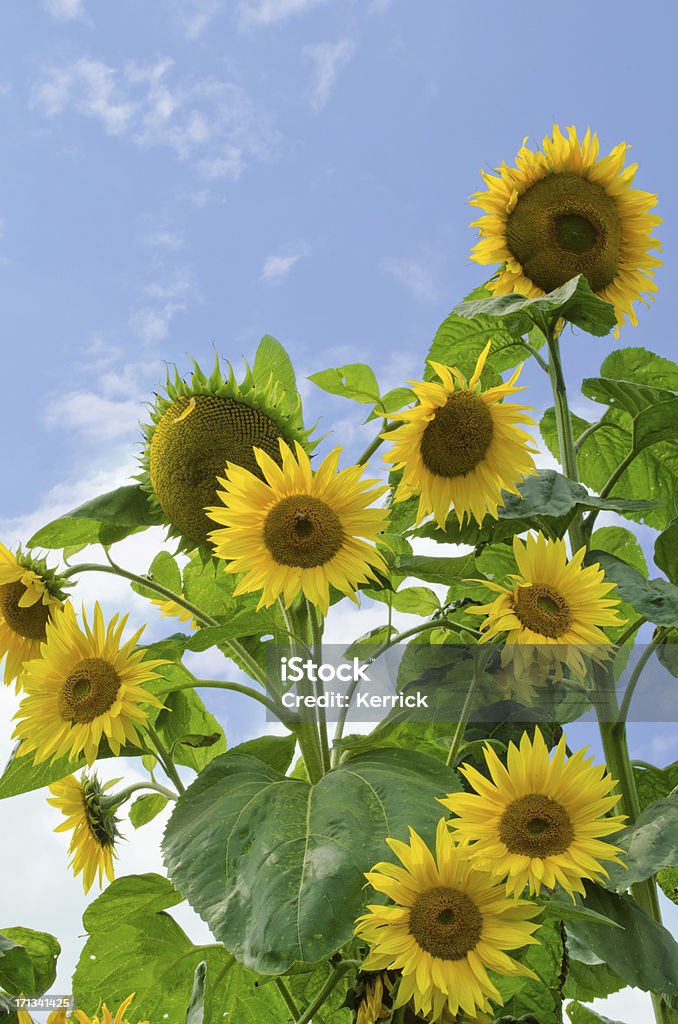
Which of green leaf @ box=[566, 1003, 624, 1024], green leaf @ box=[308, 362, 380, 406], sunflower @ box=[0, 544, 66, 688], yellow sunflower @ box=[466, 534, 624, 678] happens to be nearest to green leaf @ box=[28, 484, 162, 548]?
sunflower @ box=[0, 544, 66, 688]

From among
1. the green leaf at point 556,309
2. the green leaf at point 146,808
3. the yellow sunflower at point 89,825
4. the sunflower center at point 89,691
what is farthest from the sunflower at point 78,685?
the green leaf at point 556,309

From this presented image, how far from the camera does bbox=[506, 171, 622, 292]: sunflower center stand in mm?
1523

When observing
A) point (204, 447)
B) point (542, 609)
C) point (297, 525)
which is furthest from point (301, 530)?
point (542, 609)

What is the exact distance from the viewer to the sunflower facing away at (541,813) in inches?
37.4

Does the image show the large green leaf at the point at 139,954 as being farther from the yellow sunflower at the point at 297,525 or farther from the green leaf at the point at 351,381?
the green leaf at the point at 351,381

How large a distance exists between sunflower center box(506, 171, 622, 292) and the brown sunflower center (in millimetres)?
645

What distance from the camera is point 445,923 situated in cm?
95

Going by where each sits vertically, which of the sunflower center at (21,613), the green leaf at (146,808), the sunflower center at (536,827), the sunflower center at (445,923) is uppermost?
the sunflower center at (21,613)

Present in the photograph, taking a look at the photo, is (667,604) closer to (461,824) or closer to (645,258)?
(461,824)

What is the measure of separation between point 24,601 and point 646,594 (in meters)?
0.74

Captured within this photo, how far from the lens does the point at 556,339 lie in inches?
59.0

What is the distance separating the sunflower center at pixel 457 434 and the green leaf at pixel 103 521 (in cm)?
34

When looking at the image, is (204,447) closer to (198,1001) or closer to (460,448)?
(460,448)

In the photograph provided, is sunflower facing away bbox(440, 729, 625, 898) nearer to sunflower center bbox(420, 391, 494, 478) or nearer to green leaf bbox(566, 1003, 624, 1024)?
sunflower center bbox(420, 391, 494, 478)
